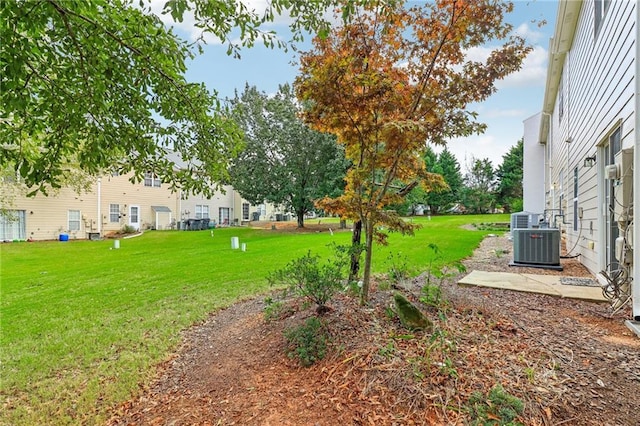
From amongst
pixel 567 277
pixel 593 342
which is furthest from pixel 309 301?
pixel 567 277

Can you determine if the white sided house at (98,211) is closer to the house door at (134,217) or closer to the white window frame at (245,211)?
the house door at (134,217)

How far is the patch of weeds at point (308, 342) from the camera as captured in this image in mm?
2969

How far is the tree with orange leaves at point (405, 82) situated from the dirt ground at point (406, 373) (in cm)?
104

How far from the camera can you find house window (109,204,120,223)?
65.5ft

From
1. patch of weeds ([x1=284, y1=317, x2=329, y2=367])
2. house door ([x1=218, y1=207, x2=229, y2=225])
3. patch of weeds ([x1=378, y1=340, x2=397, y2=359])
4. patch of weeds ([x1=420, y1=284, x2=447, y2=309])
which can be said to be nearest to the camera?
patch of weeds ([x1=378, y1=340, x2=397, y2=359])

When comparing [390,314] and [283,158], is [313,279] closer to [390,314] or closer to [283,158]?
[390,314]

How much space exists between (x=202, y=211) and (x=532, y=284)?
931 inches

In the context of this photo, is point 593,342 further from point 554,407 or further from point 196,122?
point 196,122

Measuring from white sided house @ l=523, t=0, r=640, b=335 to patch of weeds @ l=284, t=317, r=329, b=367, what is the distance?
3000 millimetres

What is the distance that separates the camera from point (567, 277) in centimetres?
575

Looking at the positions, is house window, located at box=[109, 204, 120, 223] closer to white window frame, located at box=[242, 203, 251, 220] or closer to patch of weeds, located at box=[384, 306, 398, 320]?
white window frame, located at box=[242, 203, 251, 220]

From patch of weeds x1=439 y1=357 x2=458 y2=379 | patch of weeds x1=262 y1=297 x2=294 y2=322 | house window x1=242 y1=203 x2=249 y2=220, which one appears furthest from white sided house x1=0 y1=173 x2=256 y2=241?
patch of weeds x1=439 y1=357 x2=458 y2=379

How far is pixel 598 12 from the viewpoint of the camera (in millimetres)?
5703

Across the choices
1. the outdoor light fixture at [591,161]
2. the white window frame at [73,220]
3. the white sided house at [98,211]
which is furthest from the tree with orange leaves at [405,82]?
the white window frame at [73,220]
